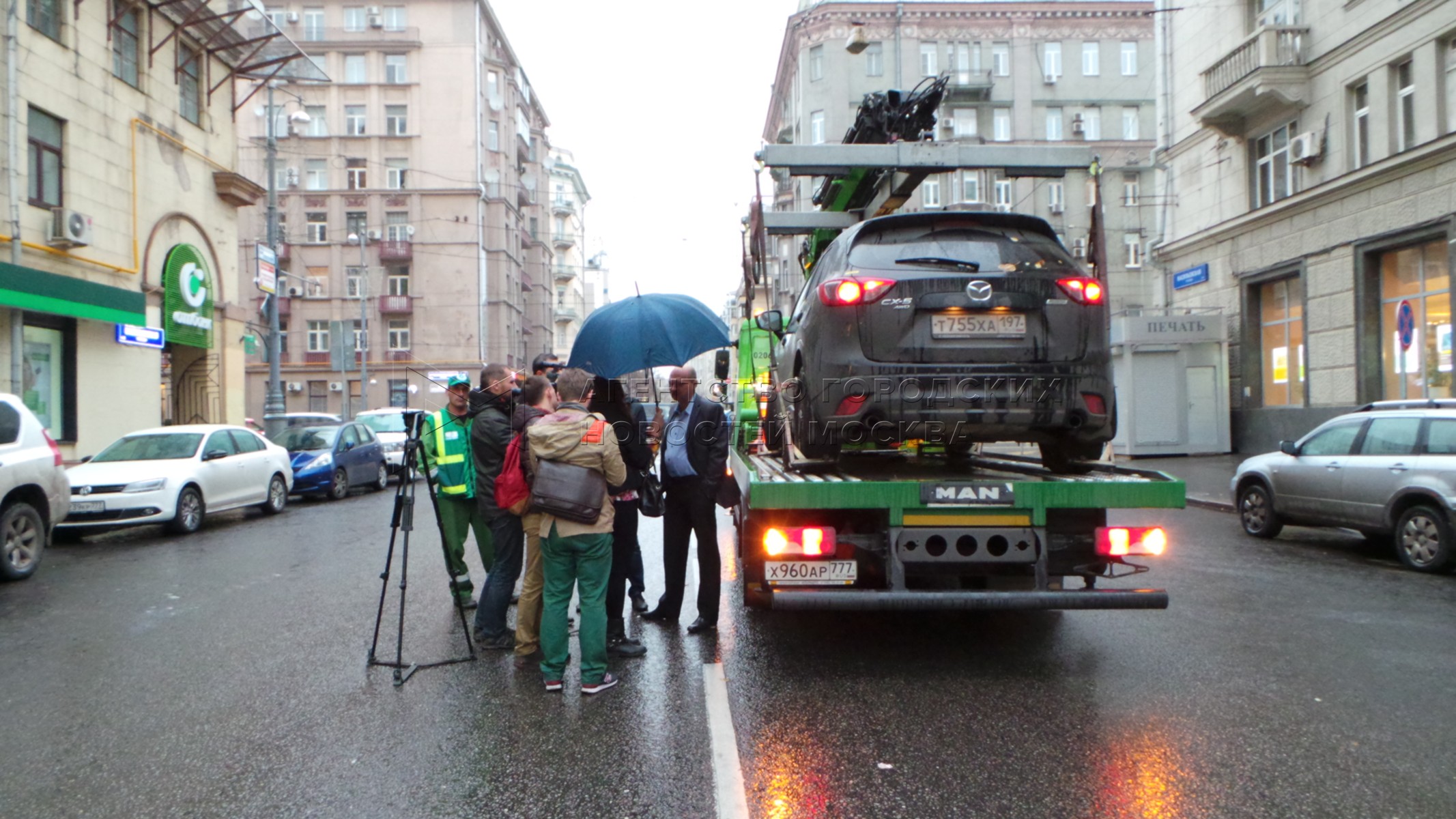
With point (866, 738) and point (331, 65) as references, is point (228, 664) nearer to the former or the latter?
point (866, 738)

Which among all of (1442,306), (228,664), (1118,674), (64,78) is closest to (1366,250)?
(1442,306)

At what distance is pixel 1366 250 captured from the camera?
16844 mm

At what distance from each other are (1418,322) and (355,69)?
47.5 m

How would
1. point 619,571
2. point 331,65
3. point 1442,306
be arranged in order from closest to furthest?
point 619,571
point 1442,306
point 331,65

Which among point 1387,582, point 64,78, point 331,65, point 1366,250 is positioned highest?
point 331,65

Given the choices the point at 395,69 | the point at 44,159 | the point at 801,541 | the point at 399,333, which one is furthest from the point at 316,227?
the point at 801,541

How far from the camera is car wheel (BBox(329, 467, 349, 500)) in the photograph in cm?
1717

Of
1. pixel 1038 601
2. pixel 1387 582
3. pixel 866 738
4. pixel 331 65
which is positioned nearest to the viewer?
pixel 866 738

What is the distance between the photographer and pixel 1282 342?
65.7 ft

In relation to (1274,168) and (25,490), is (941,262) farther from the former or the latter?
(1274,168)

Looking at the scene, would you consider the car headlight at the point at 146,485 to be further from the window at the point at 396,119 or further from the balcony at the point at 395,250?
the window at the point at 396,119

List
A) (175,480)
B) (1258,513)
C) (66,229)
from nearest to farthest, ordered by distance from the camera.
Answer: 1. (1258,513)
2. (175,480)
3. (66,229)

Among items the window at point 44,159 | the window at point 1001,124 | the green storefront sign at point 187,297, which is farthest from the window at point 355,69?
the window at point 44,159

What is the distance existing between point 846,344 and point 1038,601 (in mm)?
1711
